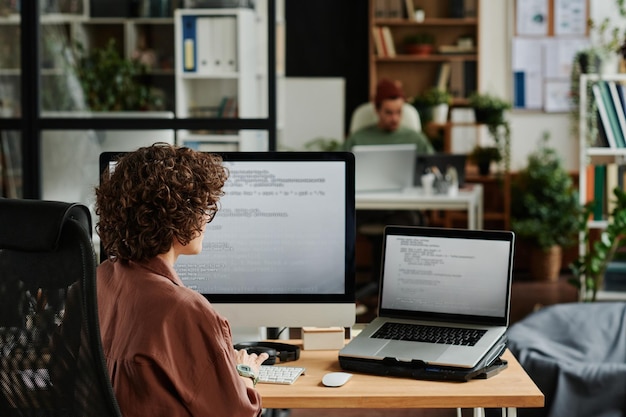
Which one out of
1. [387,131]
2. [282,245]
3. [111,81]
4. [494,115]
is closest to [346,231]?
[282,245]

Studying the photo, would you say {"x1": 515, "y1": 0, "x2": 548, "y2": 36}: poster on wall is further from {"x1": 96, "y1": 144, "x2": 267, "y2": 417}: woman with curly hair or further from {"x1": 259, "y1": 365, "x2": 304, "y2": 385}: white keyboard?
{"x1": 96, "y1": 144, "x2": 267, "y2": 417}: woman with curly hair

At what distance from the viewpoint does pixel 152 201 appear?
1.67 m

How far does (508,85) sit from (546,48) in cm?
40

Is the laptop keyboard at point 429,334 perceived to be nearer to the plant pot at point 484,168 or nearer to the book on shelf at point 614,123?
the book on shelf at point 614,123

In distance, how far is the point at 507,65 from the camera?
7.52m

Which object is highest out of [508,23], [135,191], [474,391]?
[508,23]

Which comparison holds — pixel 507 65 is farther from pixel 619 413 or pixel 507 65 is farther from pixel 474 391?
pixel 474 391

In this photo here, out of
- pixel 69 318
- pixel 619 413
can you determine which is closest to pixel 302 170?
pixel 69 318

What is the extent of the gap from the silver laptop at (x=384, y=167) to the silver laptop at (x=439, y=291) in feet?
10.8

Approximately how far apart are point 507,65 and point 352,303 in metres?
5.64

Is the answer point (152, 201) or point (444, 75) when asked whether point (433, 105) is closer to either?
point (444, 75)

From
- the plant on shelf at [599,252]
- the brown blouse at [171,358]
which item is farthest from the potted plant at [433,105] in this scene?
the brown blouse at [171,358]

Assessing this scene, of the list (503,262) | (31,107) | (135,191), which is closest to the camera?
(135,191)

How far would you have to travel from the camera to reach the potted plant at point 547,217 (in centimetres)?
666
